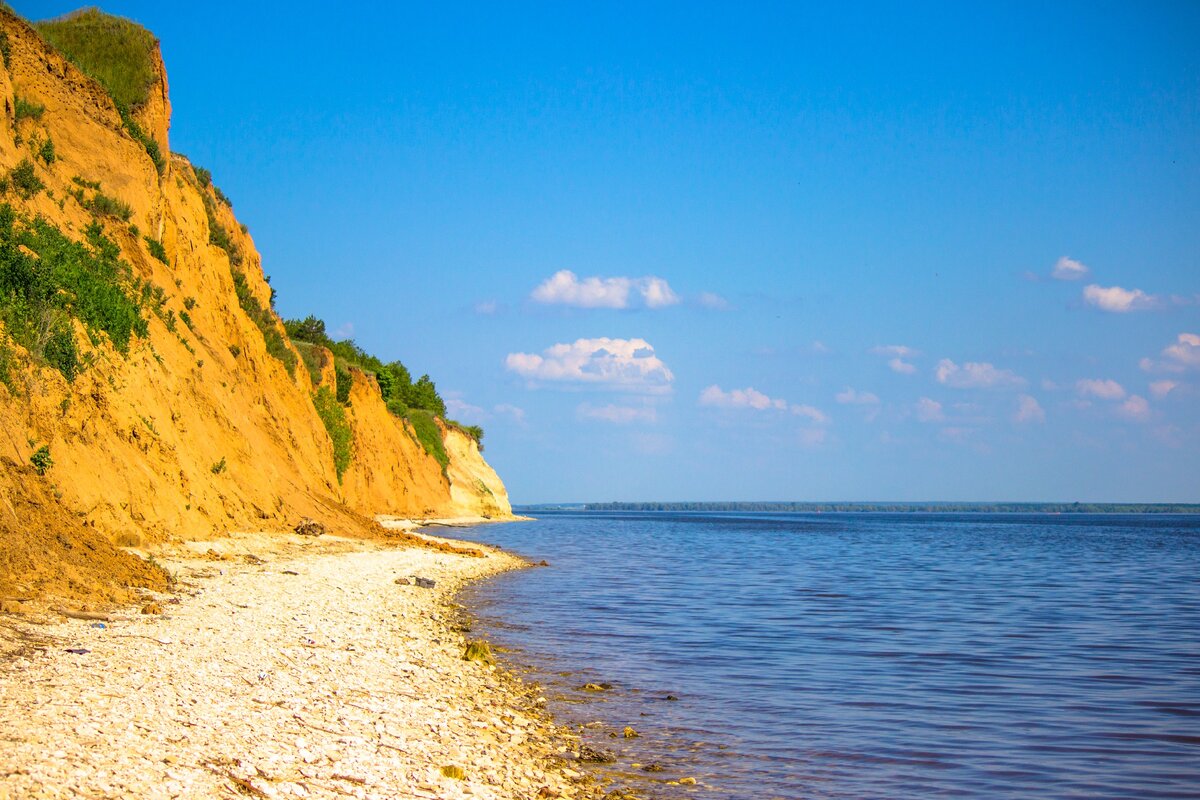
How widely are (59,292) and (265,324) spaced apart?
73.2 feet

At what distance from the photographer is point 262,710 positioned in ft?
29.0

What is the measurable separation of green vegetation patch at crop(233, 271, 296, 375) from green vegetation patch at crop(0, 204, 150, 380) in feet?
51.5

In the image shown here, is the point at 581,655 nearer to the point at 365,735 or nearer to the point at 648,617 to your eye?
the point at 648,617

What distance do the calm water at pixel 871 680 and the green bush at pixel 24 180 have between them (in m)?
13.2

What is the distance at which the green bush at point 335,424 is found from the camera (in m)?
47.8

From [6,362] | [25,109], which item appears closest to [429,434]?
[25,109]

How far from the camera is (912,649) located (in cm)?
1700

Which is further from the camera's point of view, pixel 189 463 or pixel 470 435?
pixel 470 435

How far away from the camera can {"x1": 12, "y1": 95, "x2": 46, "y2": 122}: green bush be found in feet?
78.2

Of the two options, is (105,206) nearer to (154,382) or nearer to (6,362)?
(154,382)

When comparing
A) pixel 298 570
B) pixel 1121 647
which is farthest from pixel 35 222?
pixel 1121 647

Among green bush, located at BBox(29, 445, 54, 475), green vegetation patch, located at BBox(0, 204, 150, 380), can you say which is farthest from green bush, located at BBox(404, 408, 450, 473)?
green bush, located at BBox(29, 445, 54, 475)

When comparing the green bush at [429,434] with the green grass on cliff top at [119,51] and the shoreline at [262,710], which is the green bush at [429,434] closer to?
the green grass on cliff top at [119,51]

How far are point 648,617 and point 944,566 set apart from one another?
23378 mm
